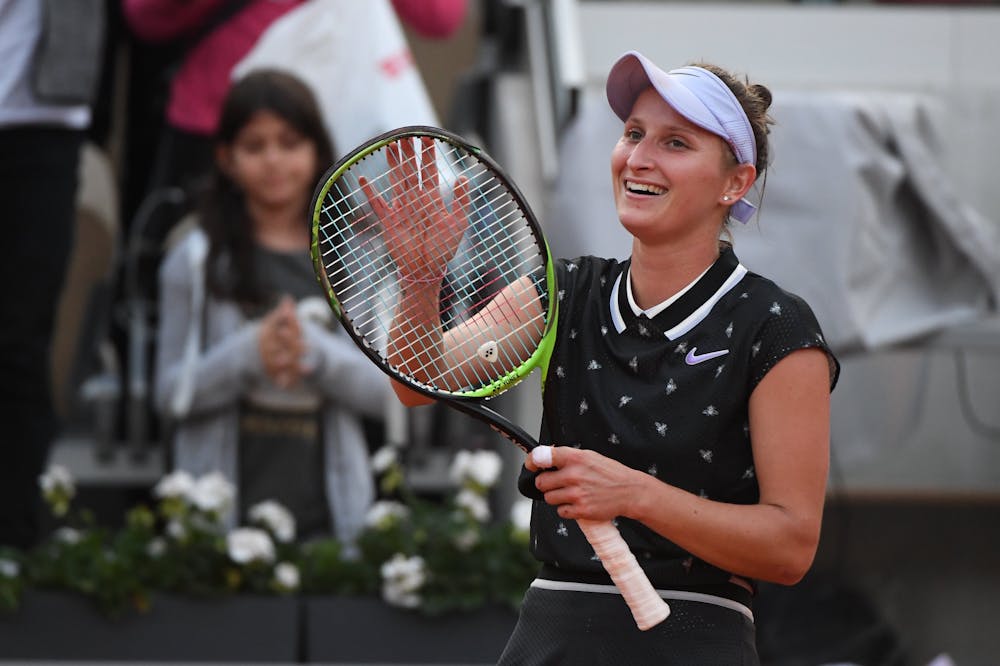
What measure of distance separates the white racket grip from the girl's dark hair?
9.03 ft

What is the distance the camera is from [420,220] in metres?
2.35

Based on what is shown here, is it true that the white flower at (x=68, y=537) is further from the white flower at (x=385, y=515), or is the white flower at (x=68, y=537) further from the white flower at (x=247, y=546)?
the white flower at (x=385, y=515)

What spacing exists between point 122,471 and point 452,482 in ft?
3.49

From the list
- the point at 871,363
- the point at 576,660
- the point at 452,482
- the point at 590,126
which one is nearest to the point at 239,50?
the point at 590,126

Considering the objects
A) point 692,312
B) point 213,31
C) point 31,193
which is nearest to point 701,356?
point 692,312

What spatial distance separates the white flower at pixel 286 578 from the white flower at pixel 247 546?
0.18 feet

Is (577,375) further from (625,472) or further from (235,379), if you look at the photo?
(235,379)

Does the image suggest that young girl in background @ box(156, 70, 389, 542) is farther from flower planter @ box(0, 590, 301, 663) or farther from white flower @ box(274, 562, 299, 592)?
flower planter @ box(0, 590, 301, 663)

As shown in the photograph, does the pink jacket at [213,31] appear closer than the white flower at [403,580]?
No

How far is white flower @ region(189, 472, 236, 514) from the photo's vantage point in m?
4.37

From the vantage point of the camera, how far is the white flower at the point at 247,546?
427cm

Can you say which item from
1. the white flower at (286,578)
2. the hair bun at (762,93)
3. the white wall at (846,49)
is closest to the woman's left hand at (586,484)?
the hair bun at (762,93)

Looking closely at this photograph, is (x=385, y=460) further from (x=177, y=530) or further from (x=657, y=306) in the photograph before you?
(x=657, y=306)

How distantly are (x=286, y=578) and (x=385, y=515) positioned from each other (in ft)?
1.05
